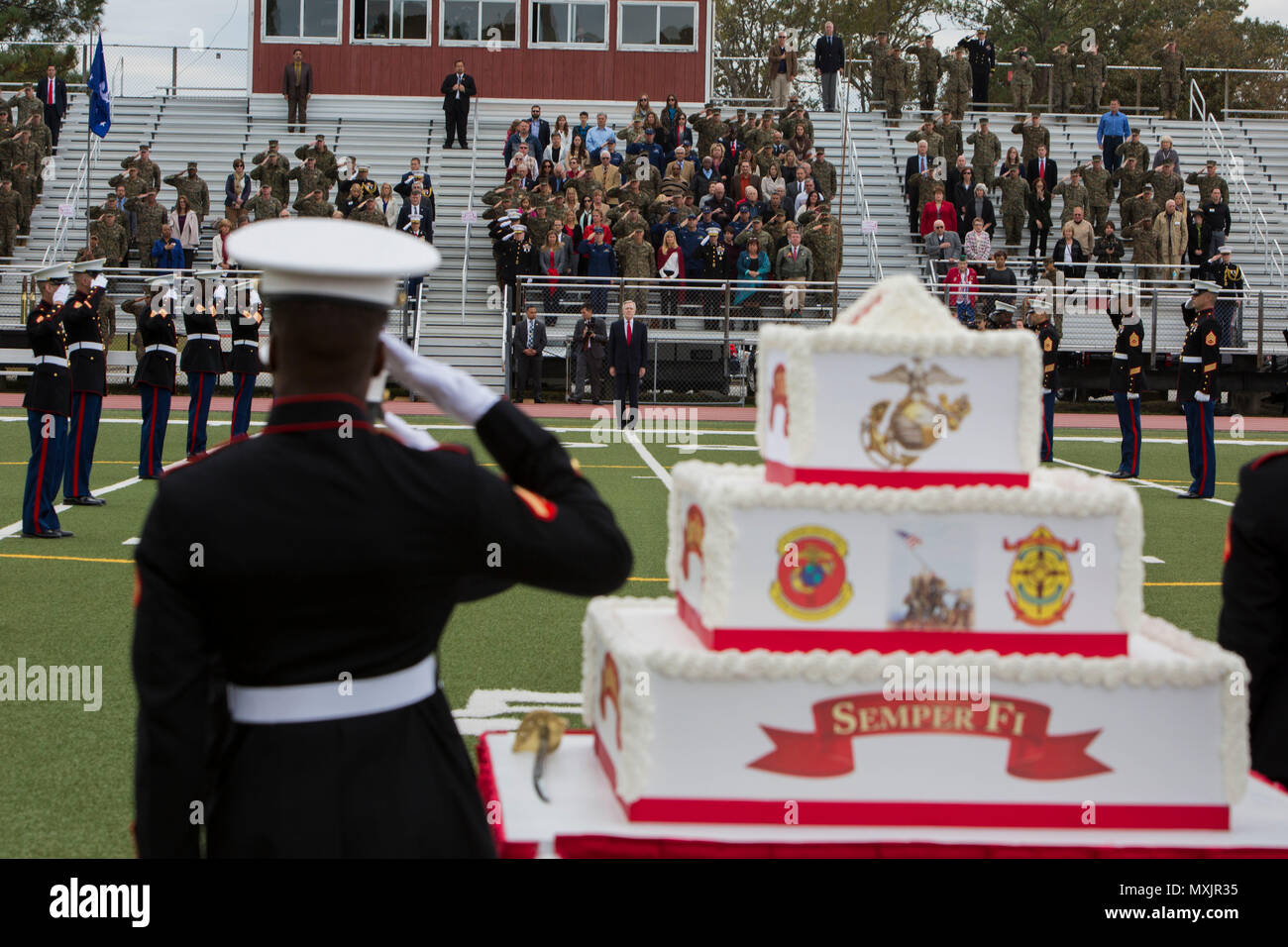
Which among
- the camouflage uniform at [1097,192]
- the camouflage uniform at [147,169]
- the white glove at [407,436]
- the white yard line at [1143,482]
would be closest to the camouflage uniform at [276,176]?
the camouflage uniform at [147,169]

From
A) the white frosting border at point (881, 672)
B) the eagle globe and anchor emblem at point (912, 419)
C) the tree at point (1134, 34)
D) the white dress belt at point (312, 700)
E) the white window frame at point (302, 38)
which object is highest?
the tree at point (1134, 34)

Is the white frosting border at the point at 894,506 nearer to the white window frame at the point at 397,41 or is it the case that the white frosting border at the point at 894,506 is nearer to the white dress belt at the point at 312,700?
the white dress belt at the point at 312,700

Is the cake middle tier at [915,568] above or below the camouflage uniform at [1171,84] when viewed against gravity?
below

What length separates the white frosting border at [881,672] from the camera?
Answer: 12.7ft

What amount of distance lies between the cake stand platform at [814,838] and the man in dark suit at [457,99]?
101 ft

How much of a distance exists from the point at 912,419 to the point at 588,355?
68.9 feet

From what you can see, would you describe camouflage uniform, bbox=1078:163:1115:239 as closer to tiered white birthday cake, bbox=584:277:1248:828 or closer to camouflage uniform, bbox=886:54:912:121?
camouflage uniform, bbox=886:54:912:121

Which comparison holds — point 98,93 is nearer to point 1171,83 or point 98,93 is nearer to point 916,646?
point 1171,83

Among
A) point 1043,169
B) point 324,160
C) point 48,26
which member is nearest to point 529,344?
point 324,160

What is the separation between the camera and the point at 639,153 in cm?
2983

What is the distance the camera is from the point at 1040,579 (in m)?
4.12

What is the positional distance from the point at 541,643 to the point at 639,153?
23.1 metres

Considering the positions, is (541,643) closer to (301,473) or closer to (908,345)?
(908,345)
